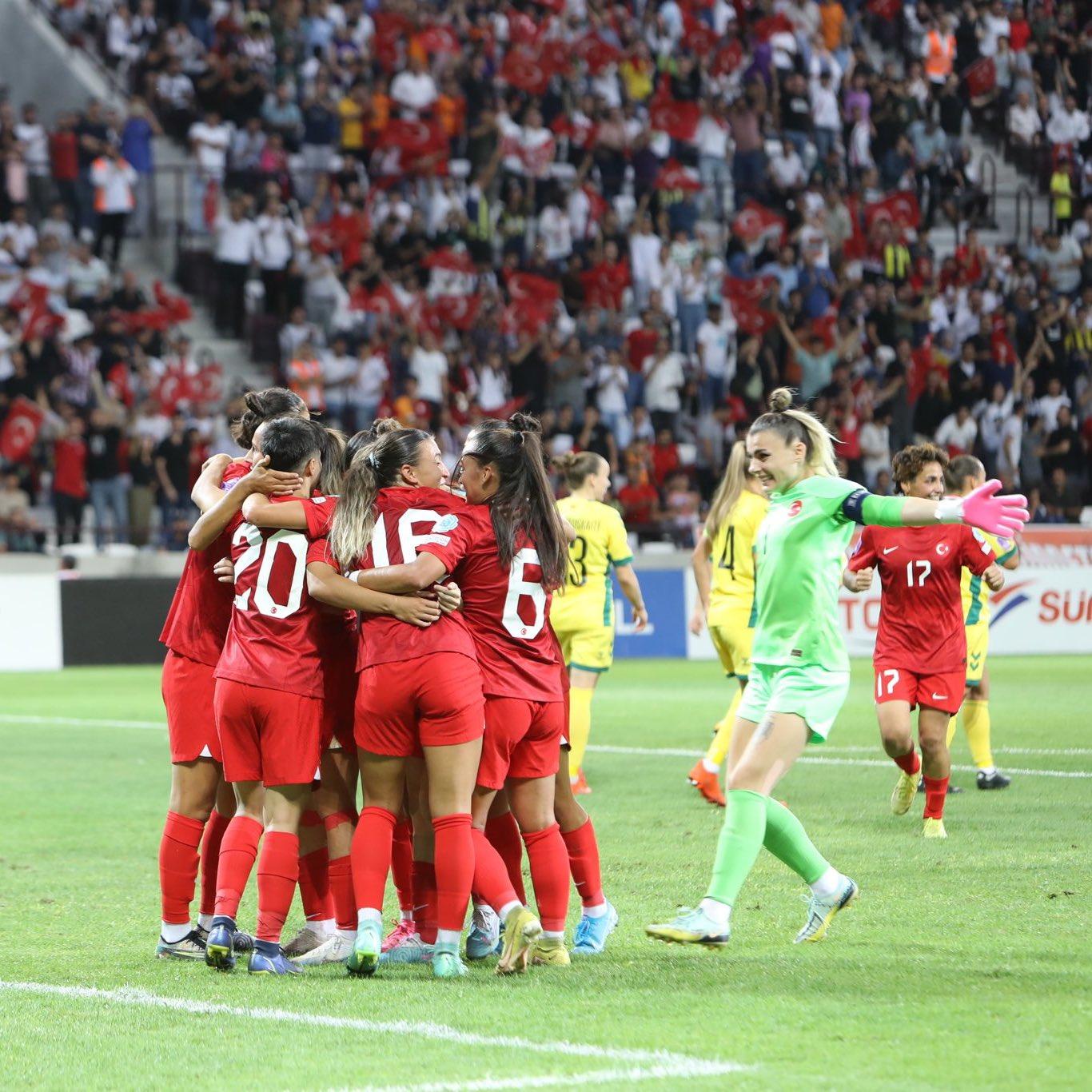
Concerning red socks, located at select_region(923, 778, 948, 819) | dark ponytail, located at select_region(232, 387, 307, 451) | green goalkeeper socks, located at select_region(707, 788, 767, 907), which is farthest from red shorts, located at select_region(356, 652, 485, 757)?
red socks, located at select_region(923, 778, 948, 819)

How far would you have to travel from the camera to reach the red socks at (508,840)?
22.6 feet

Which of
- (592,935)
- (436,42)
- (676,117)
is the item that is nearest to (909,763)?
(592,935)

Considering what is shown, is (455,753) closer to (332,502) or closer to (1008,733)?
(332,502)

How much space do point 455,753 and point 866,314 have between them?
872 inches

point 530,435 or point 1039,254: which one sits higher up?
point 1039,254

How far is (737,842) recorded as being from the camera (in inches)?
253

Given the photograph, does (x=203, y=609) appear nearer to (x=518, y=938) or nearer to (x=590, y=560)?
(x=518, y=938)

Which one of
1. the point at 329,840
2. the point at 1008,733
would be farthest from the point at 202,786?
the point at 1008,733

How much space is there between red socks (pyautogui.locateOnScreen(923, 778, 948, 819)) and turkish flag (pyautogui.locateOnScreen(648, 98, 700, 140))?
20051mm

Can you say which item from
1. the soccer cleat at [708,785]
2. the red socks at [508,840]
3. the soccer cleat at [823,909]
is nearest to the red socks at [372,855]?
the red socks at [508,840]

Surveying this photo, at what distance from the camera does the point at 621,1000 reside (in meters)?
5.80

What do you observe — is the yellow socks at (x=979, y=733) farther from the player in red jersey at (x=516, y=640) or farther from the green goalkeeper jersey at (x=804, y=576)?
the player in red jersey at (x=516, y=640)

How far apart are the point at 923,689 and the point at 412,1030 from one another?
5.19 m

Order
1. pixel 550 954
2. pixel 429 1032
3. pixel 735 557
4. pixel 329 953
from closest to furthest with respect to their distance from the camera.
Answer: pixel 429 1032 < pixel 550 954 < pixel 329 953 < pixel 735 557
